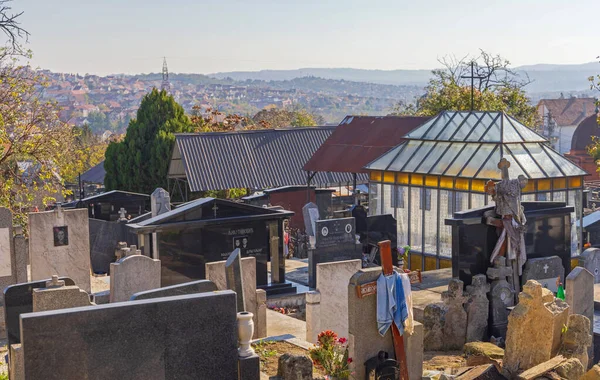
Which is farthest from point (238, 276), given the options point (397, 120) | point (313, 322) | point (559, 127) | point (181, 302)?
point (559, 127)

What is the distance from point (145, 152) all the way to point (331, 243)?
56.4 ft

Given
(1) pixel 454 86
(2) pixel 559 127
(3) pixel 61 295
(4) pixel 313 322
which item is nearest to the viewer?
(3) pixel 61 295

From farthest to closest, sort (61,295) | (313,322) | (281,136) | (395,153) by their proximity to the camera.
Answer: (281,136)
(395,153)
(313,322)
(61,295)

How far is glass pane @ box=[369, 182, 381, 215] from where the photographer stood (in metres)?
25.2

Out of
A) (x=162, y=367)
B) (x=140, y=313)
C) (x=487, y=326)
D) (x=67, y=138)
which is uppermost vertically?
(x=67, y=138)

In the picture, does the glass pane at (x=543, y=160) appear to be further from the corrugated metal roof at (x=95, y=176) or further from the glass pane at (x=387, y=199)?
the corrugated metal roof at (x=95, y=176)

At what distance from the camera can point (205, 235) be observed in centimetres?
1823

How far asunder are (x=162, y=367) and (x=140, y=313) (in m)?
0.62

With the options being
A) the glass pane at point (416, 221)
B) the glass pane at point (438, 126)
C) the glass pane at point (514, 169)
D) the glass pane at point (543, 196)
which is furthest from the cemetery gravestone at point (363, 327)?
the glass pane at point (438, 126)

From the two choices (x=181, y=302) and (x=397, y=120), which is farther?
(x=397, y=120)

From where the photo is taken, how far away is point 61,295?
11000mm

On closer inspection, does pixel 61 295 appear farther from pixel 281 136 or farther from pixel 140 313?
pixel 281 136

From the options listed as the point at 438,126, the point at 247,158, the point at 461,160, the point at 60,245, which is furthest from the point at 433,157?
the point at 60,245

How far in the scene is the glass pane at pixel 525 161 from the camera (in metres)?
22.2
